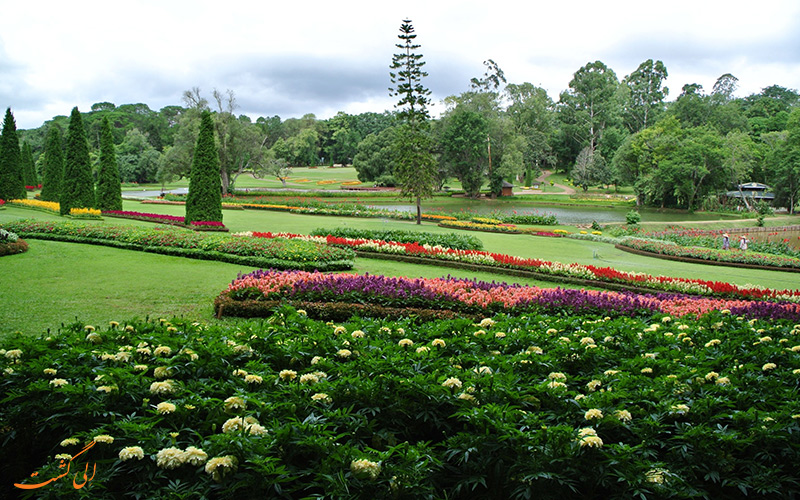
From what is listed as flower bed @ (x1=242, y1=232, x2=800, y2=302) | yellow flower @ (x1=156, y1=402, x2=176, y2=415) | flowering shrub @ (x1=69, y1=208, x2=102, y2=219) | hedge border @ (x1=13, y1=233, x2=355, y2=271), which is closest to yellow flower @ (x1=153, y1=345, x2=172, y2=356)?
yellow flower @ (x1=156, y1=402, x2=176, y2=415)

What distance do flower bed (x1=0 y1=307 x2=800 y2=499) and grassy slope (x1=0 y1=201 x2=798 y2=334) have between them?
12.8ft

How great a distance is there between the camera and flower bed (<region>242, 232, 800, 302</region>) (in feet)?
34.3

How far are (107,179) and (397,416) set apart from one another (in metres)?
22.2

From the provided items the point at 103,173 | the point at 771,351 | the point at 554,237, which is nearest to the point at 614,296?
the point at 771,351

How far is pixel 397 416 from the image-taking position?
3039 mm

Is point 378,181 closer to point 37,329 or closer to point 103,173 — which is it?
point 103,173

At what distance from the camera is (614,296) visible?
335 inches

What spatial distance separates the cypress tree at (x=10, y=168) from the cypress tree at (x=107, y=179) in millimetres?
5255

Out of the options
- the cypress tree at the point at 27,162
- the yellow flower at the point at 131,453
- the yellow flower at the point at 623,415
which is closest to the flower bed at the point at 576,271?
the yellow flower at the point at 623,415

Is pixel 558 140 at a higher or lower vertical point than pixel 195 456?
higher

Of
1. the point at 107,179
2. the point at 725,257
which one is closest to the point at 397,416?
the point at 725,257

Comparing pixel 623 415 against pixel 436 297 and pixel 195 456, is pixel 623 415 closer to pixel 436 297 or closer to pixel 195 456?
pixel 195 456

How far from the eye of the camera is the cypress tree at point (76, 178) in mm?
19328

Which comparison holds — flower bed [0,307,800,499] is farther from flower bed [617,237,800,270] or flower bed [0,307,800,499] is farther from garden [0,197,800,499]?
flower bed [617,237,800,270]
